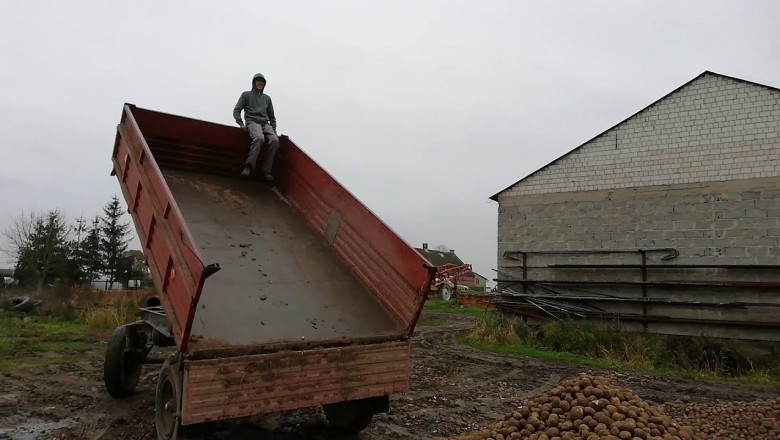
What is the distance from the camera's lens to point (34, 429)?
485 centimetres

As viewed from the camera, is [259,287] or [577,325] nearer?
[259,287]

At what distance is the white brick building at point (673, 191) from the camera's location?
33.9 ft

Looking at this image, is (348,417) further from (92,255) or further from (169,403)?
(92,255)

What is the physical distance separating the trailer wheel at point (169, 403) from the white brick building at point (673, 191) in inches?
399

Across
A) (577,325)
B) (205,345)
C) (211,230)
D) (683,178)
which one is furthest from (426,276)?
(683,178)

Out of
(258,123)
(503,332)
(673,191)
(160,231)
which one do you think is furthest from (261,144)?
(673,191)

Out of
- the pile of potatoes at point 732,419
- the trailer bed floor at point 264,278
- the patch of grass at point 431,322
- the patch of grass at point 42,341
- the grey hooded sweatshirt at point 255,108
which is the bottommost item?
the patch of grass at point 42,341

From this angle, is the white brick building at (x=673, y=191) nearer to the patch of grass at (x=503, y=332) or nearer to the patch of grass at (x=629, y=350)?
the patch of grass at (x=629, y=350)

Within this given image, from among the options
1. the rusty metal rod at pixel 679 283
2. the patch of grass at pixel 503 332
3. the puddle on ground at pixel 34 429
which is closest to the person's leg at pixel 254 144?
the puddle on ground at pixel 34 429

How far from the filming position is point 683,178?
11219 millimetres

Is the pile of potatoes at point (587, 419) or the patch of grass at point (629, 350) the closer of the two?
the pile of potatoes at point (587, 419)

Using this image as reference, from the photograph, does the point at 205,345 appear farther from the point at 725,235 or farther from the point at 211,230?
the point at 725,235

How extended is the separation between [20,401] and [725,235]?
11.8 meters

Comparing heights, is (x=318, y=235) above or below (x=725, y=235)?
below
